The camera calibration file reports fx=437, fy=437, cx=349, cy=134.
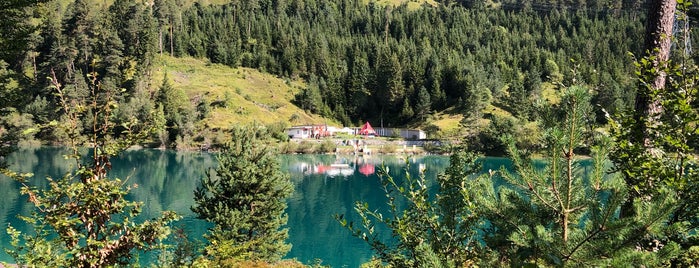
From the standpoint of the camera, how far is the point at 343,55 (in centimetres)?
16525

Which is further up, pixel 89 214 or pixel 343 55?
pixel 343 55

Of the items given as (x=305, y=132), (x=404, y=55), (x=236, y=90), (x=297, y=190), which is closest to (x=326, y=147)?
(x=305, y=132)

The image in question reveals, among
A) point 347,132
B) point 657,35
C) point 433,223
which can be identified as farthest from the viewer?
point 347,132

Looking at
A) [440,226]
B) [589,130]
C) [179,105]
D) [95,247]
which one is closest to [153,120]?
[95,247]

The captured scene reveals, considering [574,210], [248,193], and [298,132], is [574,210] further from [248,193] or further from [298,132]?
[298,132]

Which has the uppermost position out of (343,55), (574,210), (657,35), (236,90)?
(343,55)

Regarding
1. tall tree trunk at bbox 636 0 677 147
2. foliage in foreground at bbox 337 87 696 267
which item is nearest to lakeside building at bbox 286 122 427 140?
tall tree trunk at bbox 636 0 677 147

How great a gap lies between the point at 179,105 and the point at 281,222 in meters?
94.9

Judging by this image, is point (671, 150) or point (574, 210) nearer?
point (574, 210)

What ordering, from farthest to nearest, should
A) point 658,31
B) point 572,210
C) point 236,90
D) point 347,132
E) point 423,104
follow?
point 423,104 → point 347,132 → point 236,90 → point 658,31 → point 572,210

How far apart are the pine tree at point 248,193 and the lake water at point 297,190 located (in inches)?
94.4

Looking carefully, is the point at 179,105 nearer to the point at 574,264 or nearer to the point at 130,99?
the point at 130,99

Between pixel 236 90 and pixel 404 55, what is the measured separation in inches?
2374

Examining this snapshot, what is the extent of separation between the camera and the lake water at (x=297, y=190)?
3666cm
